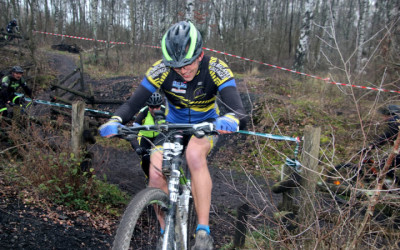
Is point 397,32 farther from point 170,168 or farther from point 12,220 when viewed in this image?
point 12,220

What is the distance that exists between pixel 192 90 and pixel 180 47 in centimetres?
60

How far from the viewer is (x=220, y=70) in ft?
10.2

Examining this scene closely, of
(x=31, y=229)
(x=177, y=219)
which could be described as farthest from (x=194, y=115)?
(x=31, y=229)

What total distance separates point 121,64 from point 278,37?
13.0 meters

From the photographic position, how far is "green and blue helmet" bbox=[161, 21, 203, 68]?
108 inches

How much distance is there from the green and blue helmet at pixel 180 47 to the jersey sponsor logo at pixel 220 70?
1.12 feet

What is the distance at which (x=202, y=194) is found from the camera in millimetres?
2742

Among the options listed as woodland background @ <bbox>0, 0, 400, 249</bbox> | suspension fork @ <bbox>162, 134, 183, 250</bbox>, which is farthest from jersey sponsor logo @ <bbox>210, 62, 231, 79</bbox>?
suspension fork @ <bbox>162, 134, 183, 250</bbox>

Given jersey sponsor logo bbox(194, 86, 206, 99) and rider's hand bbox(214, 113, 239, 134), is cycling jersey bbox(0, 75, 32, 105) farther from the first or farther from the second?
Answer: rider's hand bbox(214, 113, 239, 134)

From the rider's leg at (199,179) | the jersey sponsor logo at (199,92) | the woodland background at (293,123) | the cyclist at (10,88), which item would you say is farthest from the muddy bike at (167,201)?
the cyclist at (10,88)

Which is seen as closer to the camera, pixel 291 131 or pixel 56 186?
pixel 56 186

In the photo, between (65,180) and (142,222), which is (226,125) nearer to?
(142,222)

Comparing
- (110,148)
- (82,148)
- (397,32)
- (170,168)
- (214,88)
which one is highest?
(397,32)

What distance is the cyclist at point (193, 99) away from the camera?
269 cm
